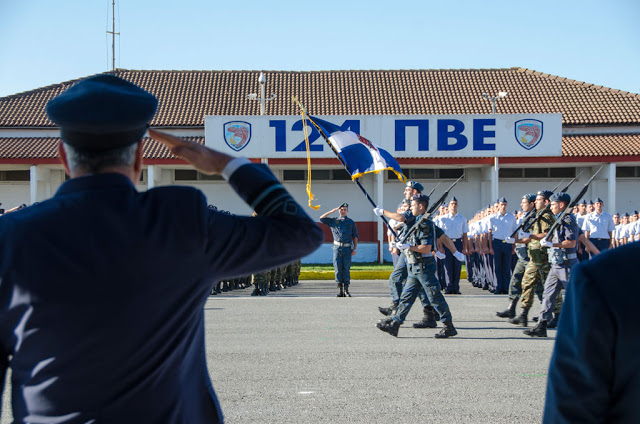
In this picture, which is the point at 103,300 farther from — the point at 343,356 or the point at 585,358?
the point at 343,356

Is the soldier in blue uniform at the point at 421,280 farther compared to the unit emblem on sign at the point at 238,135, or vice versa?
the unit emblem on sign at the point at 238,135

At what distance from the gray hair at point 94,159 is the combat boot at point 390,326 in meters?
7.47

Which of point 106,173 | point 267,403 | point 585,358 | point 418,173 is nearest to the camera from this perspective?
point 585,358

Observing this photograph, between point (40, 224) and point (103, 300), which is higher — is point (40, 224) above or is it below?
above

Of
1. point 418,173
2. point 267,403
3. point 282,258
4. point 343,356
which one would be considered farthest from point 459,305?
point 418,173

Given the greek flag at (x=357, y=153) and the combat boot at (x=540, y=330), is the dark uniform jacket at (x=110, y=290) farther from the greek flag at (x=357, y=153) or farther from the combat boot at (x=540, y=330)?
the greek flag at (x=357, y=153)

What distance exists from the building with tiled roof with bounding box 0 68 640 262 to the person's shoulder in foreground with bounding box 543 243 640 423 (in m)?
24.9

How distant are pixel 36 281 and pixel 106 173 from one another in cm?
34

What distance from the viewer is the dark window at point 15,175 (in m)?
29.7

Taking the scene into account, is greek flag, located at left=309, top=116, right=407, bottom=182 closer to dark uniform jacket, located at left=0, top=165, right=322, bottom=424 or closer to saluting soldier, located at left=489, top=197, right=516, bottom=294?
saluting soldier, located at left=489, top=197, right=516, bottom=294

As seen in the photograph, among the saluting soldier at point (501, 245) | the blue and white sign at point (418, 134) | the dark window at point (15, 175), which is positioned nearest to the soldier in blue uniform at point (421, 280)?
the saluting soldier at point (501, 245)

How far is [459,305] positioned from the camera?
13250 mm

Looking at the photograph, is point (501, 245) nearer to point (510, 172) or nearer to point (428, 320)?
point (428, 320)

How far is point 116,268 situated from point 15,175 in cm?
3088
